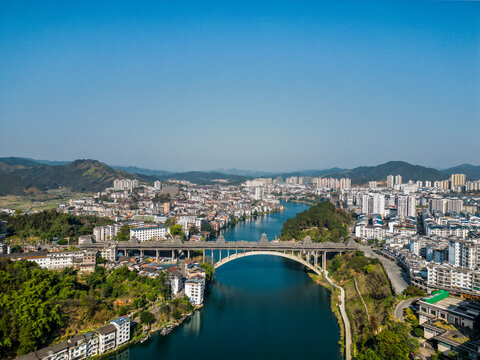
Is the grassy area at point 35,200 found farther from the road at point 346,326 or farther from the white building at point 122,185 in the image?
the road at point 346,326

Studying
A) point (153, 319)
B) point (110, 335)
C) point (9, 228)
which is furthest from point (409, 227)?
point (9, 228)

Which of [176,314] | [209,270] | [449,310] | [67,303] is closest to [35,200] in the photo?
[209,270]

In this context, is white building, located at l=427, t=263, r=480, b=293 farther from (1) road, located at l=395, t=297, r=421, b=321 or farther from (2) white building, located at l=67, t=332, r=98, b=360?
(2) white building, located at l=67, t=332, r=98, b=360

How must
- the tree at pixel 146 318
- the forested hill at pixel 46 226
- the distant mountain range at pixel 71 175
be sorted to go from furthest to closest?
the distant mountain range at pixel 71 175
the forested hill at pixel 46 226
the tree at pixel 146 318

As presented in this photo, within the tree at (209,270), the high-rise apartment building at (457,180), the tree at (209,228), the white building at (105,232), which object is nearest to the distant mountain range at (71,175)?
the high-rise apartment building at (457,180)

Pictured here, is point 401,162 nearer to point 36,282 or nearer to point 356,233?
point 356,233
